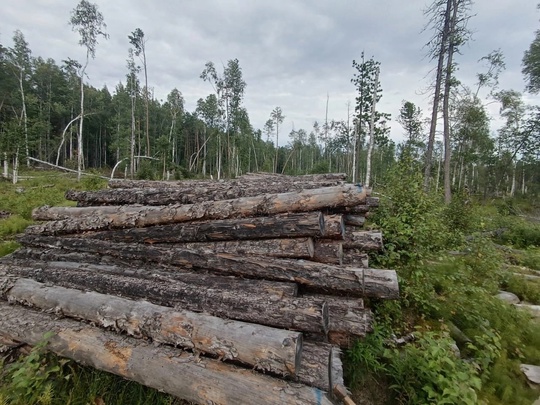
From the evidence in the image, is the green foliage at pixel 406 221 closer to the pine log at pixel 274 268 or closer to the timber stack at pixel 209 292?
the timber stack at pixel 209 292

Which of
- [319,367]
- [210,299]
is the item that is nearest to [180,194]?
[210,299]

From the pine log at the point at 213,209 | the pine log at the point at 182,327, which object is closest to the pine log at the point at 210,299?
the pine log at the point at 182,327

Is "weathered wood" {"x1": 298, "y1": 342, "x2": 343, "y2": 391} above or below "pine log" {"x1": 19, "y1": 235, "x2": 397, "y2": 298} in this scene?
below

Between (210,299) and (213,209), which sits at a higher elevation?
(213,209)

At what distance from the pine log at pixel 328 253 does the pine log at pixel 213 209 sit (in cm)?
52

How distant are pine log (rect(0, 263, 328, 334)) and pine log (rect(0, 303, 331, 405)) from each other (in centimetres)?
43

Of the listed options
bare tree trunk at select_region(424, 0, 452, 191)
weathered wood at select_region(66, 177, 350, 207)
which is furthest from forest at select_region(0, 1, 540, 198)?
weathered wood at select_region(66, 177, 350, 207)

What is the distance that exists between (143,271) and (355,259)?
9.82 feet

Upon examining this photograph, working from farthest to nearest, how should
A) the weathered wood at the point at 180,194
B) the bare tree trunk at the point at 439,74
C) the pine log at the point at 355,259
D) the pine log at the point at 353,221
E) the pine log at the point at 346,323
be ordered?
1. the bare tree trunk at the point at 439,74
2. the pine log at the point at 353,221
3. the weathered wood at the point at 180,194
4. the pine log at the point at 355,259
5. the pine log at the point at 346,323

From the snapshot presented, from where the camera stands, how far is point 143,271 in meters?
3.31

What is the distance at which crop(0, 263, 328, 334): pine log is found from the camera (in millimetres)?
2271

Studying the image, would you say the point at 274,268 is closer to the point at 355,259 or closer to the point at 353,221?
the point at 355,259

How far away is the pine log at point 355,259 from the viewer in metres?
3.59

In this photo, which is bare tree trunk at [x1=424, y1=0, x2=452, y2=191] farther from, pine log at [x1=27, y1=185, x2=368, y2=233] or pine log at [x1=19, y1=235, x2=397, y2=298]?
pine log at [x1=19, y1=235, x2=397, y2=298]
